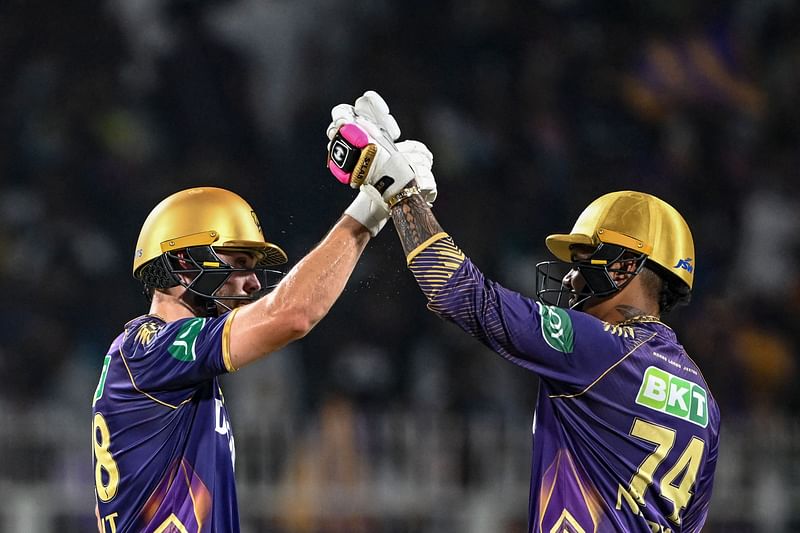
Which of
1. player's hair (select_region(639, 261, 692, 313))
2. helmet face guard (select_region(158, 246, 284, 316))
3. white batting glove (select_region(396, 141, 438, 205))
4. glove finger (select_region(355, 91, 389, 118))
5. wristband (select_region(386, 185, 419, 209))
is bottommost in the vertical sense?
player's hair (select_region(639, 261, 692, 313))

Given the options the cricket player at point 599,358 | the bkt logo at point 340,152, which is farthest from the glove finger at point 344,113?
the bkt logo at point 340,152

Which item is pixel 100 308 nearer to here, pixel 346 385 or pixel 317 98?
pixel 346 385

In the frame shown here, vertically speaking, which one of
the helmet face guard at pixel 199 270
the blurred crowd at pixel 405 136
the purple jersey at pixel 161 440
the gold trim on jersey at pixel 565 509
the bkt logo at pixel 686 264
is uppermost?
the blurred crowd at pixel 405 136

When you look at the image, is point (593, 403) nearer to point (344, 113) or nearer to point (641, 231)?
point (641, 231)

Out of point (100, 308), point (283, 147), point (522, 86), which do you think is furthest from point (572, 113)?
point (100, 308)

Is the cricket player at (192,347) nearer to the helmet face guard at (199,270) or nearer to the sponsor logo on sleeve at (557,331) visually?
the helmet face guard at (199,270)

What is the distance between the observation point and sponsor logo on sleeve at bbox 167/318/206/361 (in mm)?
4988

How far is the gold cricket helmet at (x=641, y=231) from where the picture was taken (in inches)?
213

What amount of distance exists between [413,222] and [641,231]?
1.06m

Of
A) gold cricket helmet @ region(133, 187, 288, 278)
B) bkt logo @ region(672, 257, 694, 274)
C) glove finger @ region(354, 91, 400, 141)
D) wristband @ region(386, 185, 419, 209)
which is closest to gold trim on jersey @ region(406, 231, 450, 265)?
wristband @ region(386, 185, 419, 209)

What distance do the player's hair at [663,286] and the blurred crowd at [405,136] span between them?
5.34m

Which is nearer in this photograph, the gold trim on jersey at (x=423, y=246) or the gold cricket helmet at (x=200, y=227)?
the gold trim on jersey at (x=423, y=246)

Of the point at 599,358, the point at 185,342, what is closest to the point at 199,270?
the point at 185,342

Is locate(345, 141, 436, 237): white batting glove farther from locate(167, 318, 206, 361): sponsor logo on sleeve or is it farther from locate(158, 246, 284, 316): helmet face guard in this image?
locate(167, 318, 206, 361): sponsor logo on sleeve
